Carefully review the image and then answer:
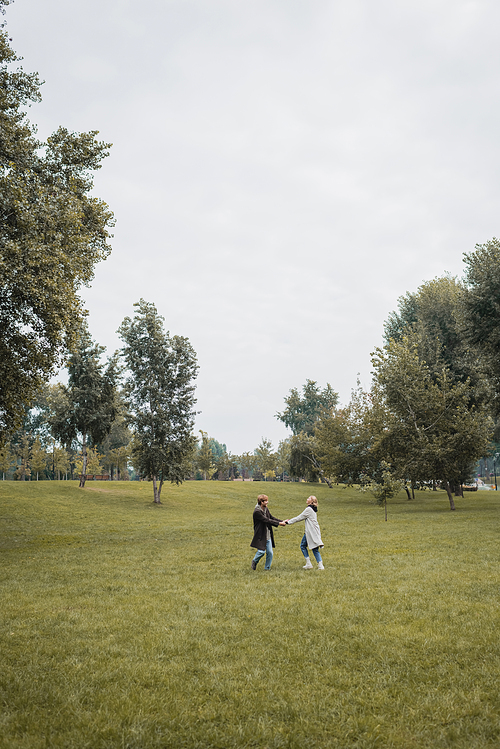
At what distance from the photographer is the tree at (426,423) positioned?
31.4m

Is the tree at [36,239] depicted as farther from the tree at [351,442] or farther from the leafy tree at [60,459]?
the leafy tree at [60,459]

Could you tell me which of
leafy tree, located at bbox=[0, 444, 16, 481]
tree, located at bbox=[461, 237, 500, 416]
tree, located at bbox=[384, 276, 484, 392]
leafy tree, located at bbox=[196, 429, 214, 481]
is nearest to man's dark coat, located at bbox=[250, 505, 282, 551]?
tree, located at bbox=[461, 237, 500, 416]

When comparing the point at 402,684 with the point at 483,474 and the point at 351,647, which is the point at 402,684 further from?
the point at 483,474

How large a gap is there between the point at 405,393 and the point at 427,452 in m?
4.17

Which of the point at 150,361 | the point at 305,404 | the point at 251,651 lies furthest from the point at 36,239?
the point at 305,404

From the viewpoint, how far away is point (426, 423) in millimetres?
32875

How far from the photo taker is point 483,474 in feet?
497

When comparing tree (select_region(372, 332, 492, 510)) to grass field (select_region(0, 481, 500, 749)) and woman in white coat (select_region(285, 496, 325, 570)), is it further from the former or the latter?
woman in white coat (select_region(285, 496, 325, 570))

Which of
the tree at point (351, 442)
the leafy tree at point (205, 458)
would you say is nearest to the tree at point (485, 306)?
the tree at point (351, 442)

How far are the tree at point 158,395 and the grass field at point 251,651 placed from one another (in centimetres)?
2349

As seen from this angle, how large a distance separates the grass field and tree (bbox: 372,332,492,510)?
54.9ft

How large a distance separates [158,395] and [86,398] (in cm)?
703

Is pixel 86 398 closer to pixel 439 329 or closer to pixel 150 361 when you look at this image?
pixel 150 361

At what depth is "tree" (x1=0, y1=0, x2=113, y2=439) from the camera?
14477 mm
